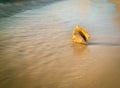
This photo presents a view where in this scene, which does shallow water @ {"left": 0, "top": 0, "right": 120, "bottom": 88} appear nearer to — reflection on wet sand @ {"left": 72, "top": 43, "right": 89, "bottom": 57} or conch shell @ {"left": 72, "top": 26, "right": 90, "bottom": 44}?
reflection on wet sand @ {"left": 72, "top": 43, "right": 89, "bottom": 57}

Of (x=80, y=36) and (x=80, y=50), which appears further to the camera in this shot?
(x=80, y=36)

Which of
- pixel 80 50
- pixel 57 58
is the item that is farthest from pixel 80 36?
pixel 57 58

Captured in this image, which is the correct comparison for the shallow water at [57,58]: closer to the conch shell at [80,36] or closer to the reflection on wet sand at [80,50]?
the reflection on wet sand at [80,50]

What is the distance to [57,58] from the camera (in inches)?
241

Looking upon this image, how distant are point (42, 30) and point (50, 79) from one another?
419 centimetres

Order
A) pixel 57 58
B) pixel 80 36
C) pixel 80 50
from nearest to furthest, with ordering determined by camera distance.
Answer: pixel 57 58, pixel 80 50, pixel 80 36

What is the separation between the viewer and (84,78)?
5.05 meters

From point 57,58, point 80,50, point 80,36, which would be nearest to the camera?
point 57,58

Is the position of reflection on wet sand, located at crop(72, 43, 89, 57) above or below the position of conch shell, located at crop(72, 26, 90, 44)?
below

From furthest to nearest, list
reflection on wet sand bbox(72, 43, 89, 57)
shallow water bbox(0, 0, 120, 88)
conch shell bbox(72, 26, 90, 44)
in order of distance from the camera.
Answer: conch shell bbox(72, 26, 90, 44)
reflection on wet sand bbox(72, 43, 89, 57)
shallow water bbox(0, 0, 120, 88)

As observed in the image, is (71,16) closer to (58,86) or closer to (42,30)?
(42,30)

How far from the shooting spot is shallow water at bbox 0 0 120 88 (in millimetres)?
4902

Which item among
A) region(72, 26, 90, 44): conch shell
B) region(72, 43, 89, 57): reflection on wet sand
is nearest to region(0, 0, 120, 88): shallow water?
region(72, 43, 89, 57): reflection on wet sand

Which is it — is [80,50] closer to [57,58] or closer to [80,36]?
[80,36]
